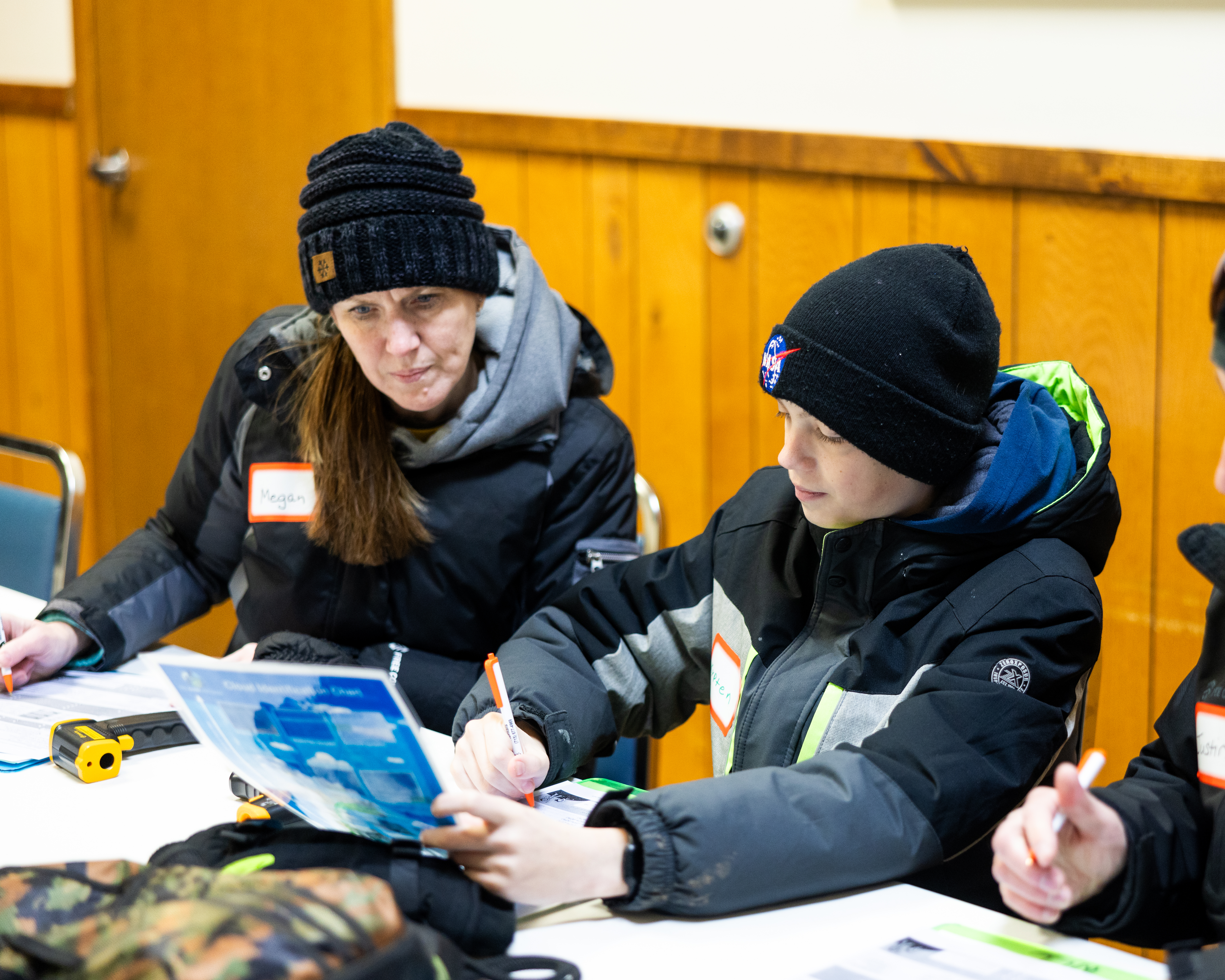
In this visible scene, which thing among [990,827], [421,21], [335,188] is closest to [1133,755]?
[990,827]

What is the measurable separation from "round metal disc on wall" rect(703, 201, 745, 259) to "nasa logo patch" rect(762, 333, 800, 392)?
1.12m

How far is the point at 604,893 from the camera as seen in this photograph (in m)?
1.14

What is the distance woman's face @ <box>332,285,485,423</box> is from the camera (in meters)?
1.82

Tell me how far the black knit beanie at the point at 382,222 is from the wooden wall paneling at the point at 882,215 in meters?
0.79

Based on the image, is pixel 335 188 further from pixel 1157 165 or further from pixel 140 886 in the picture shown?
pixel 1157 165

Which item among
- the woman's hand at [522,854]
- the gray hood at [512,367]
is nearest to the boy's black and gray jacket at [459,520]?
the gray hood at [512,367]

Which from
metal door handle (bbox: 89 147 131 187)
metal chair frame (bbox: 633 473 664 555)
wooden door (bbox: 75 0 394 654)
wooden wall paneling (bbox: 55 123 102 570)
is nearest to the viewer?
metal chair frame (bbox: 633 473 664 555)

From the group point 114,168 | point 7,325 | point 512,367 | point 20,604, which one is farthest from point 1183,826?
point 7,325

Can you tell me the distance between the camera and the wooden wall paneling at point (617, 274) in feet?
8.90

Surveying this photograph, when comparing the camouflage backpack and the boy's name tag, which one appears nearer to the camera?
the camouflage backpack

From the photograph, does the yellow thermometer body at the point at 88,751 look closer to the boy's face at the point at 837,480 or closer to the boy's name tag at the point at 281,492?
the boy's name tag at the point at 281,492

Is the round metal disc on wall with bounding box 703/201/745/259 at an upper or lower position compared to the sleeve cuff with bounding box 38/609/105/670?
upper

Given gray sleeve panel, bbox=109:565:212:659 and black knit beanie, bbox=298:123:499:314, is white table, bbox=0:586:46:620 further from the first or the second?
black knit beanie, bbox=298:123:499:314

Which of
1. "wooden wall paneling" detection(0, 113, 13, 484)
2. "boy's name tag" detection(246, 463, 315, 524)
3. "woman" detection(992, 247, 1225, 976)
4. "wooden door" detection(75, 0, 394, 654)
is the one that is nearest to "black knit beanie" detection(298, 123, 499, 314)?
"boy's name tag" detection(246, 463, 315, 524)
